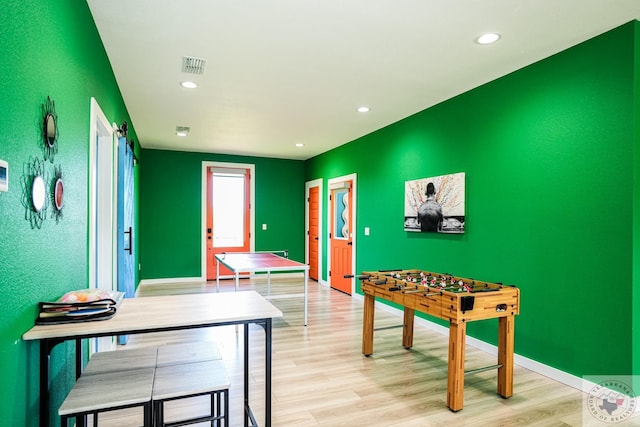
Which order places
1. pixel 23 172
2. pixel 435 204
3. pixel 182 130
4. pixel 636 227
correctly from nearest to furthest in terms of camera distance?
pixel 23 172 < pixel 636 227 < pixel 435 204 < pixel 182 130

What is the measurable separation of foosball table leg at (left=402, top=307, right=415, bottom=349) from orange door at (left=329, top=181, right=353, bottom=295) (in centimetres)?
263

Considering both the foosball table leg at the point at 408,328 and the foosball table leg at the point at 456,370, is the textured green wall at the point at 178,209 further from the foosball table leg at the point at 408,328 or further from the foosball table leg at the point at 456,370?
the foosball table leg at the point at 456,370

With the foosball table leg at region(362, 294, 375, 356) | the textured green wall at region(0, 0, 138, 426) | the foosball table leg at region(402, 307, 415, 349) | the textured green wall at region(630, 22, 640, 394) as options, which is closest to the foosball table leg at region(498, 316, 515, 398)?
the textured green wall at region(630, 22, 640, 394)

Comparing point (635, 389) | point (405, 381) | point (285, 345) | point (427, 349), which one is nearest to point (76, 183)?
point (285, 345)

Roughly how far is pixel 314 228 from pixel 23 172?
21.7ft

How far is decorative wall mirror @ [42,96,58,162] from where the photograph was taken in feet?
5.37

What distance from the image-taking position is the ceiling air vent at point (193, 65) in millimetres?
3188

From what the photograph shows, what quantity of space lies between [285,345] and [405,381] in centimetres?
132

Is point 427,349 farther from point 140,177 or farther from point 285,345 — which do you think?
point 140,177

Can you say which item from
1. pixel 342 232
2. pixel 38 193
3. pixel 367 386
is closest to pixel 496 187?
pixel 367 386

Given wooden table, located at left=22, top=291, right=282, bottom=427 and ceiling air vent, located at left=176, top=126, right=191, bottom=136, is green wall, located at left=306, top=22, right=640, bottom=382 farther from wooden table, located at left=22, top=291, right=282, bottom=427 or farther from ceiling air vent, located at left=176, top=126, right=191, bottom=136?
ceiling air vent, located at left=176, top=126, right=191, bottom=136

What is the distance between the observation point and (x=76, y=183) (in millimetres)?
2221

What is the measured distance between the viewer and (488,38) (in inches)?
110

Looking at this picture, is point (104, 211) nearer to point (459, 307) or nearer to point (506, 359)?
point (459, 307)
